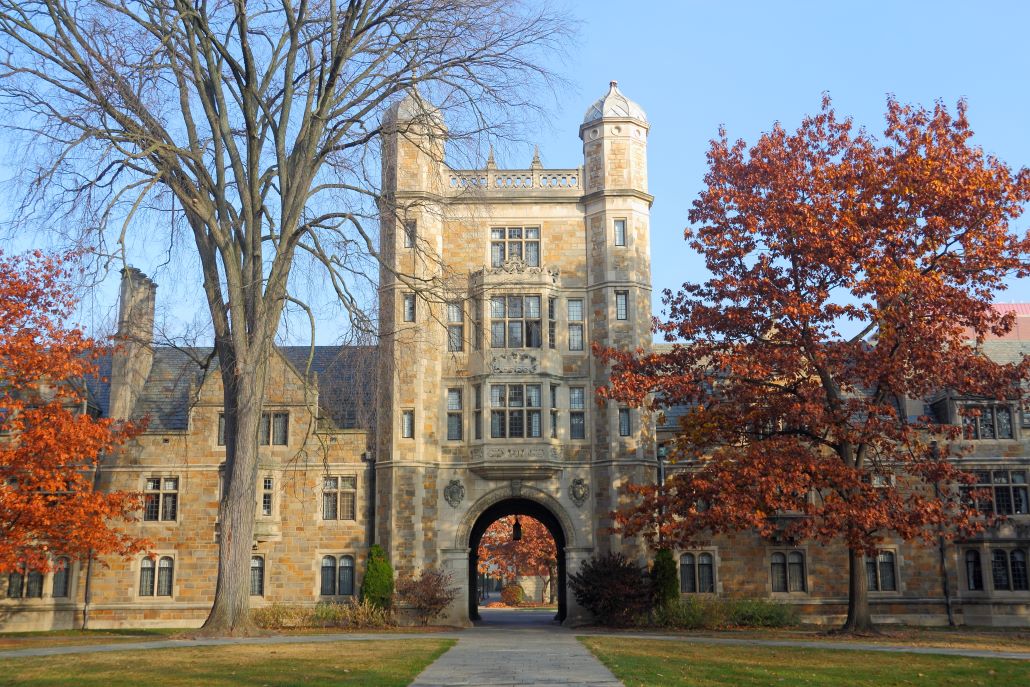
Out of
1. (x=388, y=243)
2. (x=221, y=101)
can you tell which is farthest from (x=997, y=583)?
(x=221, y=101)

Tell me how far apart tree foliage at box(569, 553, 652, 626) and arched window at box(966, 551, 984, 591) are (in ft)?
32.9

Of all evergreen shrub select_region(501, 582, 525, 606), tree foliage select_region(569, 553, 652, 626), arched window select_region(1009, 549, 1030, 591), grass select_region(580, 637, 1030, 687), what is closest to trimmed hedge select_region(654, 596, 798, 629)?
tree foliage select_region(569, 553, 652, 626)

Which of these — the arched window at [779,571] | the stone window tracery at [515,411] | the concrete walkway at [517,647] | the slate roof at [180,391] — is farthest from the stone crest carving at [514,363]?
the arched window at [779,571]

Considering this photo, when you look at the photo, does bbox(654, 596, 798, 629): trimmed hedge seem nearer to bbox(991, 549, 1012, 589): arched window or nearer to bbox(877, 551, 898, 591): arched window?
bbox(877, 551, 898, 591): arched window

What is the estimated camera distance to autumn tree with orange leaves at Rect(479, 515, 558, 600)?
174ft

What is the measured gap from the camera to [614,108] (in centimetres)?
3241

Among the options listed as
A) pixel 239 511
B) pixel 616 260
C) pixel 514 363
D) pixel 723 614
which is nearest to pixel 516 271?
pixel 514 363

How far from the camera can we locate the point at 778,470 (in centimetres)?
2333

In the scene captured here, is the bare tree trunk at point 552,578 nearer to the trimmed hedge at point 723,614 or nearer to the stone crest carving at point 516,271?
the trimmed hedge at point 723,614

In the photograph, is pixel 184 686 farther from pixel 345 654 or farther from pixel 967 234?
pixel 967 234

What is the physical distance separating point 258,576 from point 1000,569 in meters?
22.2

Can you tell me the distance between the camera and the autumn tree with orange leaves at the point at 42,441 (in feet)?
80.5

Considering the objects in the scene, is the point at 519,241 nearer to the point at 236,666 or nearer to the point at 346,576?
the point at 346,576

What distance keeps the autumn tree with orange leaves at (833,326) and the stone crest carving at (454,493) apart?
21.2 feet
